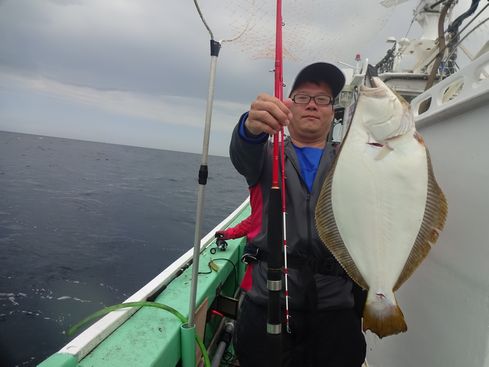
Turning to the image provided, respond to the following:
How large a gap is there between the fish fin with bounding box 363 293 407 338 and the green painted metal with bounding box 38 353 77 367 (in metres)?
1.57

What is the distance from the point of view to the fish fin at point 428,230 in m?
1.36

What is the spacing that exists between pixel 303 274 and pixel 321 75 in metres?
1.17

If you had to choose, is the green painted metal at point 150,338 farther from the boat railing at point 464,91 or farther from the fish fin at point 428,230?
the boat railing at point 464,91

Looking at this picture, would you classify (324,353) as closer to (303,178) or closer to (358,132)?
(303,178)

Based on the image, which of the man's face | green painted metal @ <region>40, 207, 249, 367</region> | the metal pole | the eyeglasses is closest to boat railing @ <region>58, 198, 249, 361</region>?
green painted metal @ <region>40, 207, 249, 367</region>

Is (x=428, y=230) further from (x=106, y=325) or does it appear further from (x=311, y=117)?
(x=106, y=325)

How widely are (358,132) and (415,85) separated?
9.04 m

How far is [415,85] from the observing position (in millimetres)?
9117

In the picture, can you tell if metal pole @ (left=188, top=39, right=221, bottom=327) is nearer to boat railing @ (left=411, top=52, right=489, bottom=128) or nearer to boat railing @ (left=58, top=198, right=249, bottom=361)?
boat railing @ (left=58, top=198, right=249, bottom=361)

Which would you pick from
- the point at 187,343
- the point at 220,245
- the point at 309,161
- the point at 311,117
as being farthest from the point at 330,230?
the point at 220,245

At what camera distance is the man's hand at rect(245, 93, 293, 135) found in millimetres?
1437

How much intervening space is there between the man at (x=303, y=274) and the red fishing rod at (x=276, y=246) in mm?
112

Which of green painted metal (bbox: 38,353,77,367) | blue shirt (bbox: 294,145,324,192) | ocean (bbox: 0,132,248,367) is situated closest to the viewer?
green painted metal (bbox: 38,353,77,367)

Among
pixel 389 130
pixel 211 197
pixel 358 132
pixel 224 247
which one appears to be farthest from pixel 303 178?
pixel 211 197
